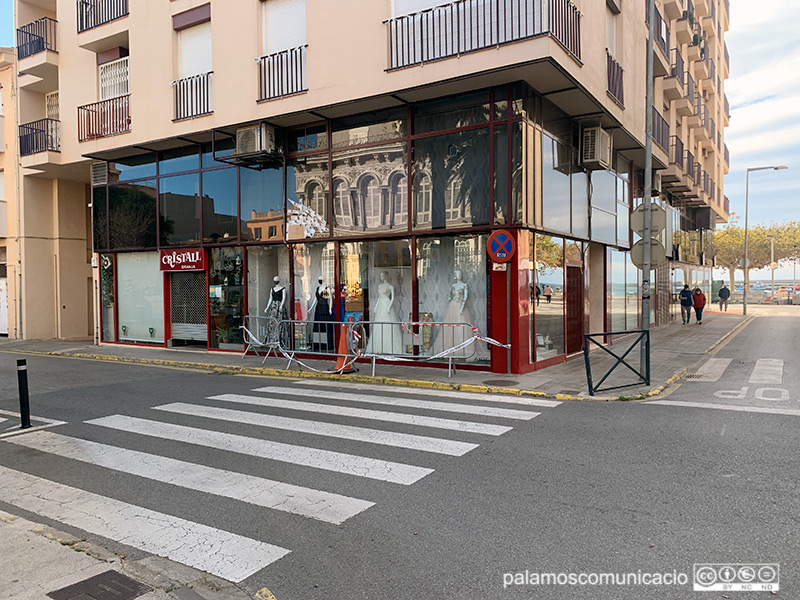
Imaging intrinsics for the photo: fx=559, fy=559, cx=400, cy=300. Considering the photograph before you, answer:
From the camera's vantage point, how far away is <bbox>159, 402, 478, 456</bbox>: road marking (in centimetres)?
634

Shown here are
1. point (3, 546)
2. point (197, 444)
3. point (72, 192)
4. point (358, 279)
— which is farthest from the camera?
point (72, 192)

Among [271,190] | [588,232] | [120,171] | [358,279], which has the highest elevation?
[120,171]

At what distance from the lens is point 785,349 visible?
15672 mm

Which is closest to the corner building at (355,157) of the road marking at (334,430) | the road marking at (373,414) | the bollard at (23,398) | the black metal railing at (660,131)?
the black metal railing at (660,131)

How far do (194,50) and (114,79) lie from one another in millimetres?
4019

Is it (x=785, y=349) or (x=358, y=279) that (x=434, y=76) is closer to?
(x=358, y=279)

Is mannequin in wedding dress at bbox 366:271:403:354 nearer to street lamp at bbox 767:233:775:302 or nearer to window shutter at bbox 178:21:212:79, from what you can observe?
window shutter at bbox 178:21:212:79

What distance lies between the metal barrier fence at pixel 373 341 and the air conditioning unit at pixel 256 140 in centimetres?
437

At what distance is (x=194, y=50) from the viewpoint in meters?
15.9

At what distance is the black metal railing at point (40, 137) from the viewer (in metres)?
19.3

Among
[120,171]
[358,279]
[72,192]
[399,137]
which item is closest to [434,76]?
[399,137]

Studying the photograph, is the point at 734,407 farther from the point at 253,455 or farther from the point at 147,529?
the point at 147,529

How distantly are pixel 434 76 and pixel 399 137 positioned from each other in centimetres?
193

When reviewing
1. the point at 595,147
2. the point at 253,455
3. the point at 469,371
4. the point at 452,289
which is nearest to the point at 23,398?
the point at 253,455
